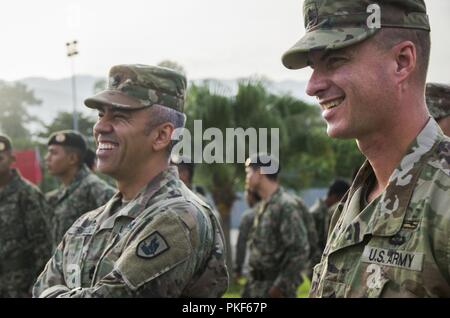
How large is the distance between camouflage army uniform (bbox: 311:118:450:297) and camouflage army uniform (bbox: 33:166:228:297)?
2.87 feet

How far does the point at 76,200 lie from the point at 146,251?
4.55 m

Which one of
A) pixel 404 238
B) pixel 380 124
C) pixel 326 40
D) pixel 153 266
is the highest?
pixel 326 40

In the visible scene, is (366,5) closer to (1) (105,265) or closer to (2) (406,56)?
(2) (406,56)

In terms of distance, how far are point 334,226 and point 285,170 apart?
17.2 m

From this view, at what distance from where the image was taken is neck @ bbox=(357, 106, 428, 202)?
207 centimetres

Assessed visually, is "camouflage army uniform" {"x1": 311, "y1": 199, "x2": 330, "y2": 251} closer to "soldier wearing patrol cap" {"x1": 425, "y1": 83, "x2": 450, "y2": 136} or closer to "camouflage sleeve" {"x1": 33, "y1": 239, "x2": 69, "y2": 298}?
"soldier wearing patrol cap" {"x1": 425, "y1": 83, "x2": 450, "y2": 136}

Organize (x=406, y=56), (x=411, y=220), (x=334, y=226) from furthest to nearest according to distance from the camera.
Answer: (x=334, y=226)
(x=406, y=56)
(x=411, y=220)

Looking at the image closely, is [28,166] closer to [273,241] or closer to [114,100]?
[273,241]

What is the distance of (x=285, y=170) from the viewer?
19.6 metres

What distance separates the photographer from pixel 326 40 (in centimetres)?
208

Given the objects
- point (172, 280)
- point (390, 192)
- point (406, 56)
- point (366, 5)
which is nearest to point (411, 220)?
point (390, 192)

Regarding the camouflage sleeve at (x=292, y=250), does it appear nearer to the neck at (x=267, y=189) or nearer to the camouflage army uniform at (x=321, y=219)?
the neck at (x=267, y=189)

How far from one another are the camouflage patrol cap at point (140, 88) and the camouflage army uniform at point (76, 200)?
3692 mm

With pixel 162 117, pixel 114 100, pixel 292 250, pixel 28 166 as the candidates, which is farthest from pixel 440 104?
pixel 28 166
